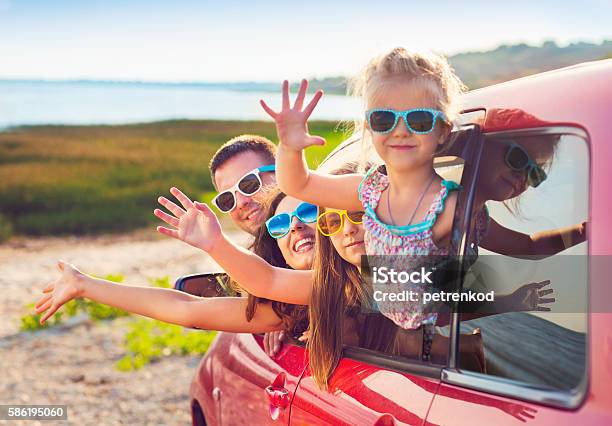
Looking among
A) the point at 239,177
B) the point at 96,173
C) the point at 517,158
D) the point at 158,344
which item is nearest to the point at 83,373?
the point at 158,344

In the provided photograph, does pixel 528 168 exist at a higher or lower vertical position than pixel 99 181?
higher

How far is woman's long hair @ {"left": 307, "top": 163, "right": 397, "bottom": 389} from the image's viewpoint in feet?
8.09

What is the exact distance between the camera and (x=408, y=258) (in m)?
2.16

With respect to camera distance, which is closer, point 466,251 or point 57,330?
point 466,251

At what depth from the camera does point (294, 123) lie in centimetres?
223

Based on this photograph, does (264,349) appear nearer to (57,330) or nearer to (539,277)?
(539,277)

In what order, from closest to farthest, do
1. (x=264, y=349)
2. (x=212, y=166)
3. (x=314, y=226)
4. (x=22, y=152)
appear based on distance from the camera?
(x=314, y=226)
(x=264, y=349)
(x=212, y=166)
(x=22, y=152)

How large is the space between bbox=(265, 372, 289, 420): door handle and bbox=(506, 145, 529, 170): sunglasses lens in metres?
1.04

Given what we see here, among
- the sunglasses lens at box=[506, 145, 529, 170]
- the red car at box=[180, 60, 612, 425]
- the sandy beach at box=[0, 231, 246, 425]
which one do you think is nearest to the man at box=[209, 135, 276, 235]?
the red car at box=[180, 60, 612, 425]

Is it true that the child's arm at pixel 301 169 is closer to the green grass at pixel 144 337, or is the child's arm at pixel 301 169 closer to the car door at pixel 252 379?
the car door at pixel 252 379

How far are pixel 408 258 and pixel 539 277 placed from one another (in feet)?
1.05

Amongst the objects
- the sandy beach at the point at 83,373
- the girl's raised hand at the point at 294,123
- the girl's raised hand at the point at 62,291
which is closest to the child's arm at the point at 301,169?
the girl's raised hand at the point at 294,123

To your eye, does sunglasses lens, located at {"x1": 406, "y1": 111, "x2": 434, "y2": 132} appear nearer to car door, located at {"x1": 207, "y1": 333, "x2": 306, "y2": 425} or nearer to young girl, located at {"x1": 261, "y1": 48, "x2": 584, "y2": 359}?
young girl, located at {"x1": 261, "y1": 48, "x2": 584, "y2": 359}

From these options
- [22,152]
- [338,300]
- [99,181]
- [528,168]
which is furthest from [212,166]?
[22,152]
